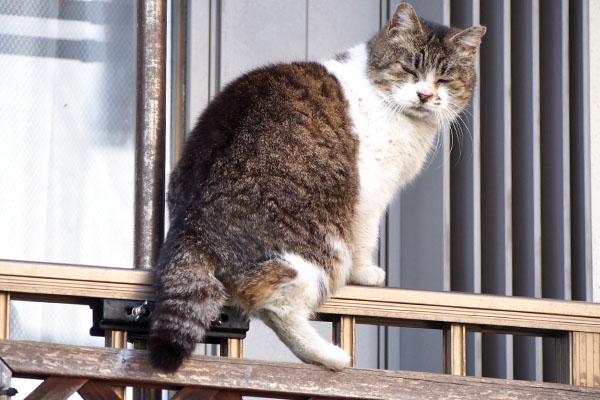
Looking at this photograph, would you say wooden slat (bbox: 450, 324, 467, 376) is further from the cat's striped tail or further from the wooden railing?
the cat's striped tail

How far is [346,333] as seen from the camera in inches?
75.0

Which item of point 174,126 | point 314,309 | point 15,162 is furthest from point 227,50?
point 314,309

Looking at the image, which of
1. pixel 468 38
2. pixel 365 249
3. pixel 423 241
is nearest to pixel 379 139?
pixel 365 249

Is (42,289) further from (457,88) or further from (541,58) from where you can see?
(541,58)

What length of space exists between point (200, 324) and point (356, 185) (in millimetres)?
573

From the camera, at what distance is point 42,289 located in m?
1.73

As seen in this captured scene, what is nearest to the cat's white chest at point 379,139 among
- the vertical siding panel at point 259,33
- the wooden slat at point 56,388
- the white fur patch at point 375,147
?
the white fur patch at point 375,147

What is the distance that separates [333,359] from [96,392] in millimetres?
449

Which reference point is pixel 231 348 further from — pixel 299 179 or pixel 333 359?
pixel 299 179

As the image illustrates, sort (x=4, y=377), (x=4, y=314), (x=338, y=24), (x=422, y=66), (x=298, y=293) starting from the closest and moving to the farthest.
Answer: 1. (x=4, y=377)
2. (x=4, y=314)
3. (x=298, y=293)
4. (x=422, y=66)
5. (x=338, y=24)

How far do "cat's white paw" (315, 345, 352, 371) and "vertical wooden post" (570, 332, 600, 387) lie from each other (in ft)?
1.70

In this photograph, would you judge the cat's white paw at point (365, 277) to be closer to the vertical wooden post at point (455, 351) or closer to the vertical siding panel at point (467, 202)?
the vertical wooden post at point (455, 351)

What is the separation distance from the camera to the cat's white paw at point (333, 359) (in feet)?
5.87

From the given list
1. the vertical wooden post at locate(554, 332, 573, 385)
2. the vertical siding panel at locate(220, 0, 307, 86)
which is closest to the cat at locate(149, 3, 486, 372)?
the vertical wooden post at locate(554, 332, 573, 385)
